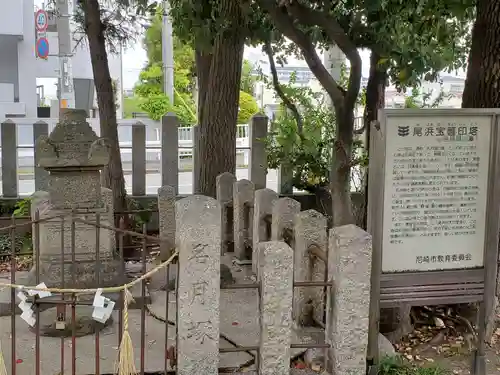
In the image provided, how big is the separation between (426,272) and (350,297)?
606mm

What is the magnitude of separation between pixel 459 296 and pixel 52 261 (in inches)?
A: 136

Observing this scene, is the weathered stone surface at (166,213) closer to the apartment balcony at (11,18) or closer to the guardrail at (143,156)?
the guardrail at (143,156)

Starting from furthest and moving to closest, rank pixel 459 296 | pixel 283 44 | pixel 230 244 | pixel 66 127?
pixel 283 44 → pixel 230 244 → pixel 66 127 → pixel 459 296

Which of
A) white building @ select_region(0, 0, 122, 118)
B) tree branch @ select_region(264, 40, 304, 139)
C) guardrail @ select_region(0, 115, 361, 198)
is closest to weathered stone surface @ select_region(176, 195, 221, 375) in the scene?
tree branch @ select_region(264, 40, 304, 139)

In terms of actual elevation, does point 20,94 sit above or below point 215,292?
above

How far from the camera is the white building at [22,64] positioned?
20.1m

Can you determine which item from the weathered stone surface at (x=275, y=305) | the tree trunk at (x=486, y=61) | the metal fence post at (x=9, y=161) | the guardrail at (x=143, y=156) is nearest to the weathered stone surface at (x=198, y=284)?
the weathered stone surface at (x=275, y=305)

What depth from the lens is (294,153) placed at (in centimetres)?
905

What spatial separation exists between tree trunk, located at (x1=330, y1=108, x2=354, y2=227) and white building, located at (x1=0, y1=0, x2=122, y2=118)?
49.8 feet

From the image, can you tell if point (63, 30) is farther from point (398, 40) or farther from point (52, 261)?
point (398, 40)

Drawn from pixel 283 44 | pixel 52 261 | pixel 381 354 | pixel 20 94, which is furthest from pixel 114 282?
pixel 20 94

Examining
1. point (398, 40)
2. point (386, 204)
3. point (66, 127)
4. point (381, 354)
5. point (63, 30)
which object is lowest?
point (381, 354)

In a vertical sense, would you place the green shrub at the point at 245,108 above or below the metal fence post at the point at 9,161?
above

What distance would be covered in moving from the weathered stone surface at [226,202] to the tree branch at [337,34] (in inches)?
109
